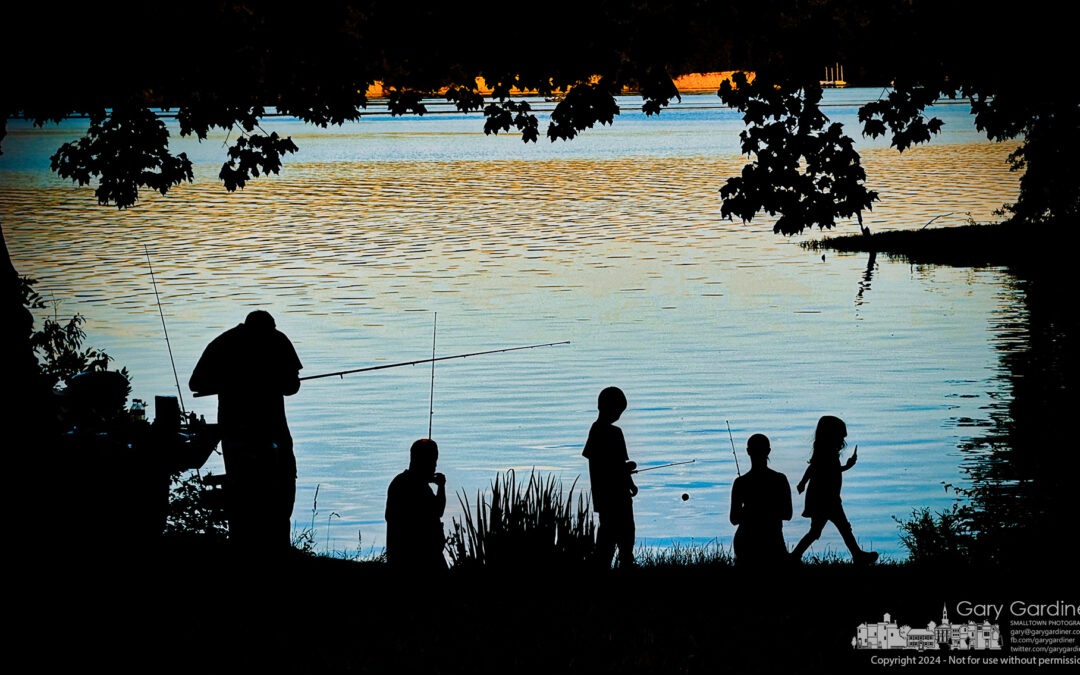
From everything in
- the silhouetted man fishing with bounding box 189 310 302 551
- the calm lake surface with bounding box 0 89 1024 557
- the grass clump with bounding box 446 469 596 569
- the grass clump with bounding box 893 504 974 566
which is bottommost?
the calm lake surface with bounding box 0 89 1024 557

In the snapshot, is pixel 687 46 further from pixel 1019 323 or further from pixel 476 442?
pixel 1019 323

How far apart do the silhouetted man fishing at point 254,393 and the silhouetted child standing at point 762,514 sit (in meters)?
2.89

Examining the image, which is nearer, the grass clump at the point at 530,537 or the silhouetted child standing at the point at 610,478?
the grass clump at the point at 530,537

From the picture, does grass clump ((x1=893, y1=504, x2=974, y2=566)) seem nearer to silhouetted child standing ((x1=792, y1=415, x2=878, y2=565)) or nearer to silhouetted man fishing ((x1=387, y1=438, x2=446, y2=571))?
silhouetted child standing ((x1=792, y1=415, x2=878, y2=565))

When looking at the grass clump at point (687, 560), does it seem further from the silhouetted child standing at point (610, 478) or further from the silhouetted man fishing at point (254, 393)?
the silhouetted man fishing at point (254, 393)

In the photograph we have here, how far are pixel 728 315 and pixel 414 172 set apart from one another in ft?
184

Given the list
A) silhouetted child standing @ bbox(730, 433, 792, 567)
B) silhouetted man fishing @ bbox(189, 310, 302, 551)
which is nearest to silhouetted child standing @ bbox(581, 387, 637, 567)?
silhouetted child standing @ bbox(730, 433, 792, 567)

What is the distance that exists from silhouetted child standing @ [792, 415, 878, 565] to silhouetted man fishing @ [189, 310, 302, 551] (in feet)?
11.0

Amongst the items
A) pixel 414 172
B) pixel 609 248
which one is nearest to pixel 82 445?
pixel 609 248

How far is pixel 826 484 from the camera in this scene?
8688 mm

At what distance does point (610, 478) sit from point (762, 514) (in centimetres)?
91

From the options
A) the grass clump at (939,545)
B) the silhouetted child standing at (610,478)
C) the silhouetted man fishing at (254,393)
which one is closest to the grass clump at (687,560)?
the silhouetted child standing at (610,478)

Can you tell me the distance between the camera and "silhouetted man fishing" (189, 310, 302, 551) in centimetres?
854

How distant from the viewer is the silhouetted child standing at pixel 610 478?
7930 millimetres
